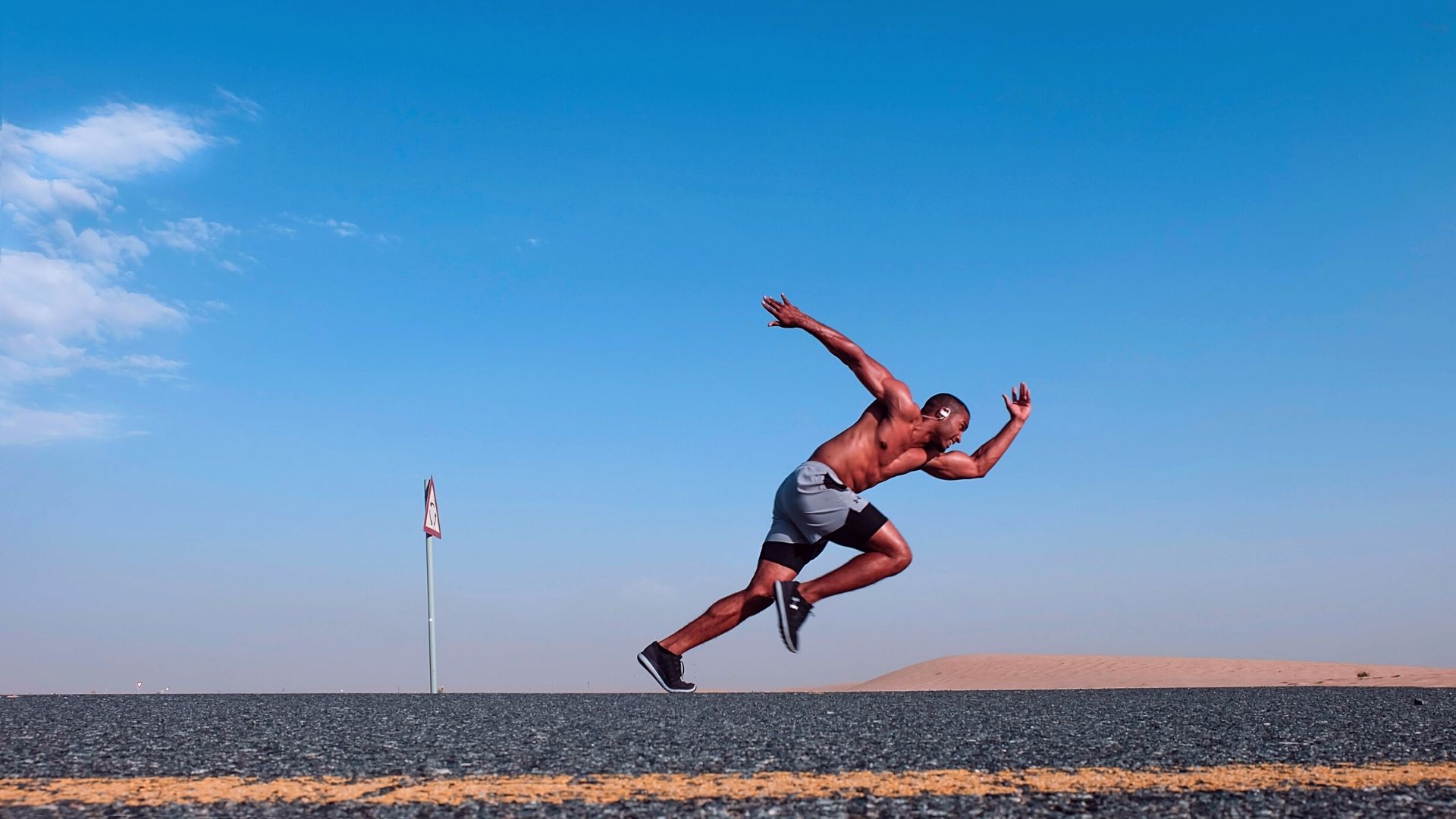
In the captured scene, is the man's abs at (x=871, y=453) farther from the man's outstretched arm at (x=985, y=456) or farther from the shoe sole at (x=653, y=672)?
the shoe sole at (x=653, y=672)

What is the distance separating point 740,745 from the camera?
359 cm

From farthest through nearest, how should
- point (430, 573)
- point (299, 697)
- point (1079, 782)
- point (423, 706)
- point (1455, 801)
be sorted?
1. point (430, 573)
2. point (299, 697)
3. point (423, 706)
4. point (1079, 782)
5. point (1455, 801)

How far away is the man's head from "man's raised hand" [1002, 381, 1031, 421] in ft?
2.81

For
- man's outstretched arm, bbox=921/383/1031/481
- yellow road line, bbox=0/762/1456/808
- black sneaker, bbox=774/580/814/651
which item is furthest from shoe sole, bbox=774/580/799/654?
yellow road line, bbox=0/762/1456/808

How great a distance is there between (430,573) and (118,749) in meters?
8.02

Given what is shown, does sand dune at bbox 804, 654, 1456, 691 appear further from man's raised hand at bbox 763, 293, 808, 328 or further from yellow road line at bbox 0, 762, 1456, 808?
yellow road line at bbox 0, 762, 1456, 808

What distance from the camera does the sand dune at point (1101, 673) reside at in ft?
58.1

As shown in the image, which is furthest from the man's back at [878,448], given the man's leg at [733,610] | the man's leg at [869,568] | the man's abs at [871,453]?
the man's leg at [733,610]

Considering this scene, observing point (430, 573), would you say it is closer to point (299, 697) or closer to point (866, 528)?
point (299, 697)

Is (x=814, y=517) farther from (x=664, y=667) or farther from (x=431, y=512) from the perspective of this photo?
(x=431, y=512)

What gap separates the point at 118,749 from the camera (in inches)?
140

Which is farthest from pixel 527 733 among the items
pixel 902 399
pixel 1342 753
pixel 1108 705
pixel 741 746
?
pixel 902 399

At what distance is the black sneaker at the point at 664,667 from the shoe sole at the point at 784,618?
2.59 feet

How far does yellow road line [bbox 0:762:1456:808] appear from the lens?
2.64m
